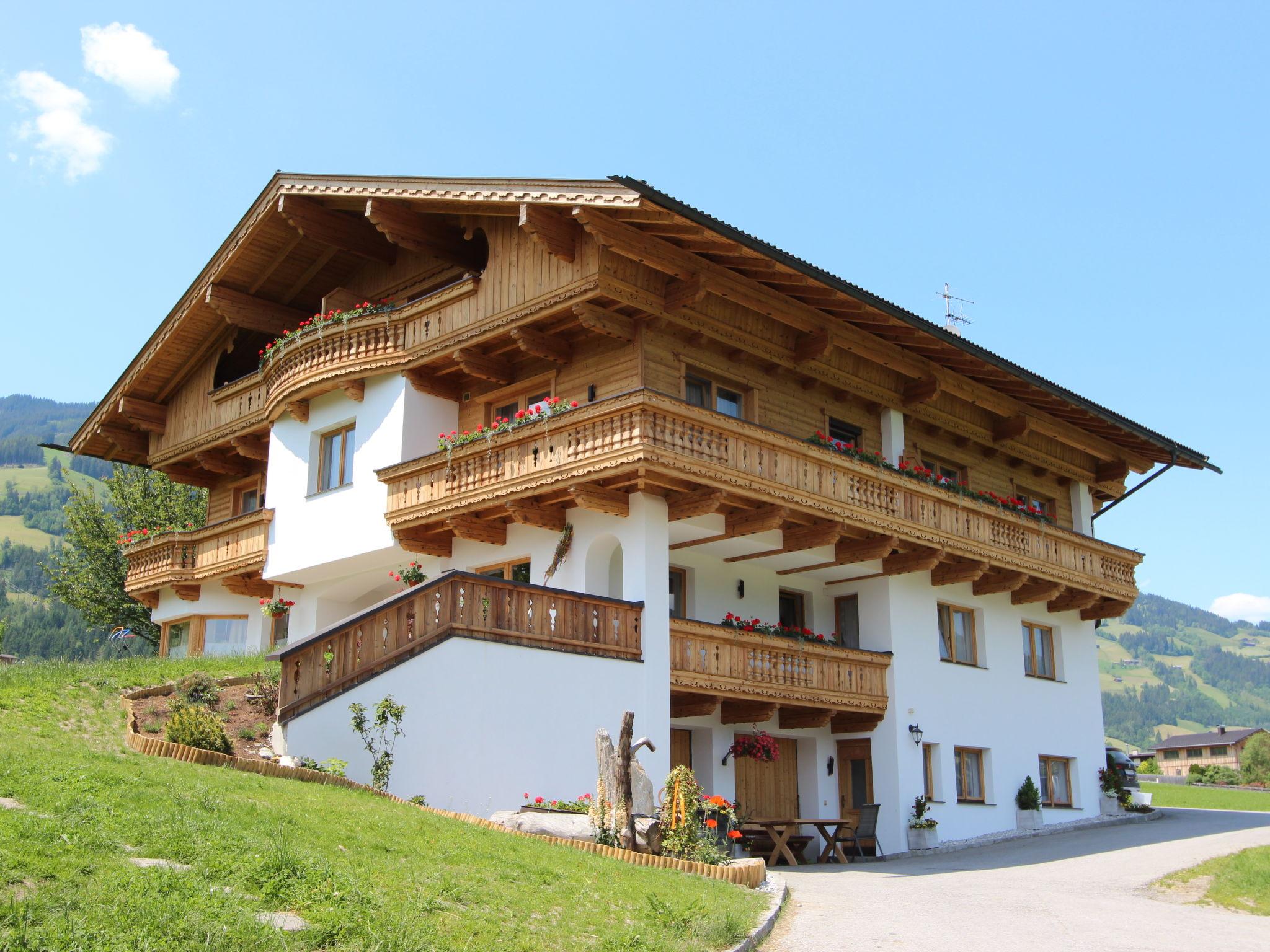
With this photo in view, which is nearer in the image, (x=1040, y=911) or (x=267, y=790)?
(x=267, y=790)

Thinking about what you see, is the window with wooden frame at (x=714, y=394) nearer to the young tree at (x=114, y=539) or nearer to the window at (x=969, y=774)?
the window at (x=969, y=774)

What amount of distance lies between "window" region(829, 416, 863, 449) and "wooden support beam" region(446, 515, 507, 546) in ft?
22.2

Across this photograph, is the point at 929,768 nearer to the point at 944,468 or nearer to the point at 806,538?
the point at 806,538

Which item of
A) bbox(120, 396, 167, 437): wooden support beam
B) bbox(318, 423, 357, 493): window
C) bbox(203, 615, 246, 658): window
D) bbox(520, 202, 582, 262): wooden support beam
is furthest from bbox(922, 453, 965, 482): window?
bbox(120, 396, 167, 437): wooden support beam

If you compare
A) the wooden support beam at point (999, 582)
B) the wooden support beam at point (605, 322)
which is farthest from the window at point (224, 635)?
the wooden support beam at point (999, 582)

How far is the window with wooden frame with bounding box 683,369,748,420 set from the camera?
21641mm

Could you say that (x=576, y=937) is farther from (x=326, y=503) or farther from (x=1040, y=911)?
(x=326, y=503)

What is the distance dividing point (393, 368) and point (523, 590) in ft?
24.2

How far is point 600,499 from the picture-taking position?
63.5 ft

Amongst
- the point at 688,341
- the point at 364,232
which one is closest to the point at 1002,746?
the point at 688,341

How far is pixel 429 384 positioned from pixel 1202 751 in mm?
110341

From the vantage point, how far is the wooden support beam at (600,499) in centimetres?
1922

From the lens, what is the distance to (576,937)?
902 cm

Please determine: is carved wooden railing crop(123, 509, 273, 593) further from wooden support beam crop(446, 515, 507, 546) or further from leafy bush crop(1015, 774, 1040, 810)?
leafy bush crop(1015, 774, 1040, 810)
